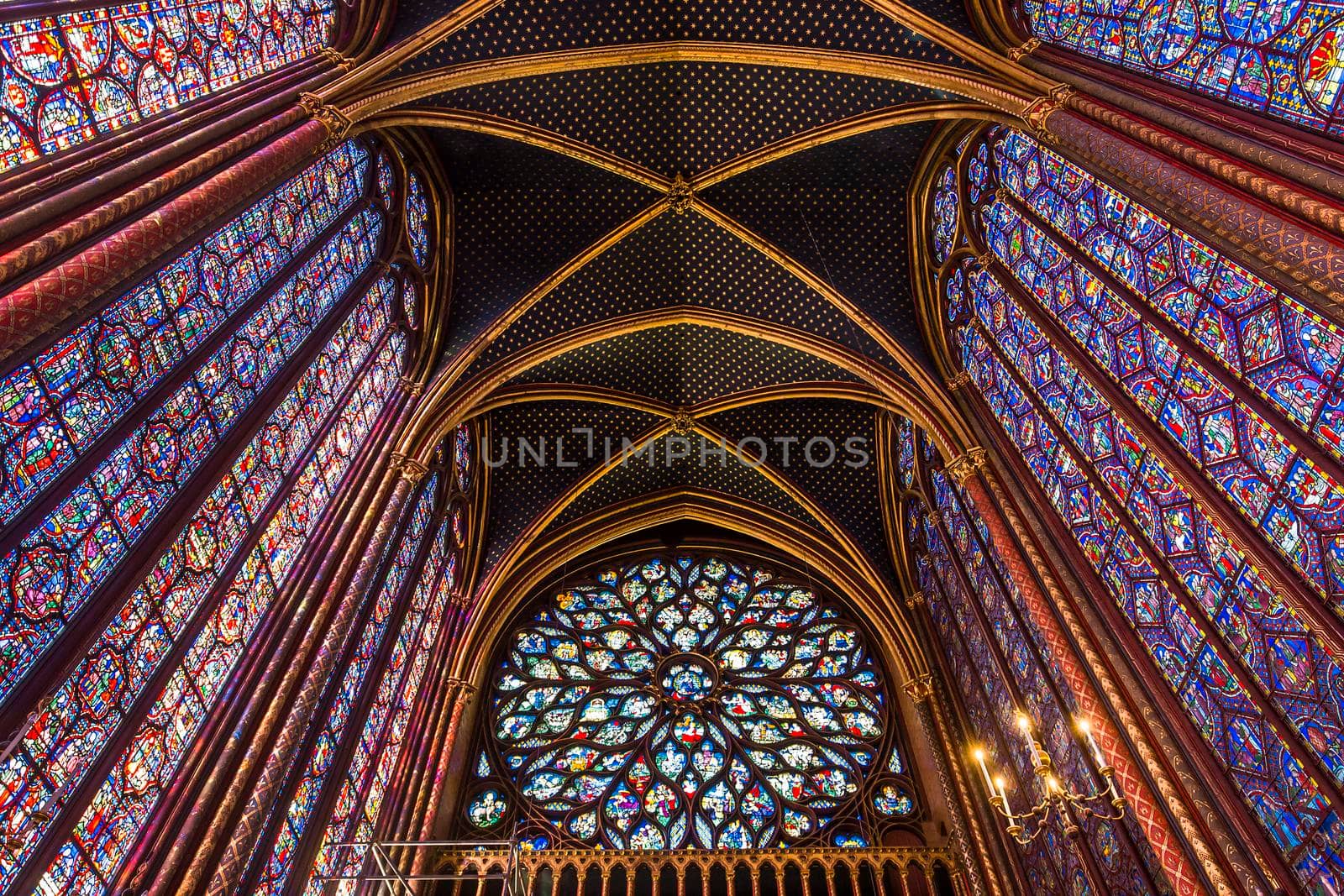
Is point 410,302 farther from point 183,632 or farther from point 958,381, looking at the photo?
point 958,381

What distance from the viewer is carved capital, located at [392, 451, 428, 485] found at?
10.2m

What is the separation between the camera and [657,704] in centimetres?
1308

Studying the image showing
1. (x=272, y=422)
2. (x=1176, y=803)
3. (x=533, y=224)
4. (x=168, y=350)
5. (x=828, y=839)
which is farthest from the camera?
(x=533, y=224)

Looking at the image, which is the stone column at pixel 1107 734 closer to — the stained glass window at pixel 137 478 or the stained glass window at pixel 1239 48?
the stained glass window at pixel 1239 48

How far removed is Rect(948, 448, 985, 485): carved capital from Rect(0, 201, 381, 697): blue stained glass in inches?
283

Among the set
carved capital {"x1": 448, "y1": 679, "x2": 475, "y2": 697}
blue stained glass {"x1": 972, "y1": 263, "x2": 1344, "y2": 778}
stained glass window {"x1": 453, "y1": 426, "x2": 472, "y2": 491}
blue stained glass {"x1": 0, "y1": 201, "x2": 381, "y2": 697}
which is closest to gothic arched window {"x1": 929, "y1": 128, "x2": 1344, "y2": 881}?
blue stained glass {"x1": 972, "y1": 263, "x2": 1344, "y2": 778}

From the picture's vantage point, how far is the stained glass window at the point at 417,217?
11383mm

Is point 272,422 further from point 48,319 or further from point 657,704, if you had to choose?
point 657,704

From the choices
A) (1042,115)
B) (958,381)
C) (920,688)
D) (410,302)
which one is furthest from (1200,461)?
(410,302)

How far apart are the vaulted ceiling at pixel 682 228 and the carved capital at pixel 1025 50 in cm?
89

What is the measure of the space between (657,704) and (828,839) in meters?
3.15

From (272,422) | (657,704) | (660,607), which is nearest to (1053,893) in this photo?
(657,704)

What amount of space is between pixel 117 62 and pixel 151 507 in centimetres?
325

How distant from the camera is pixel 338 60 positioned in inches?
349
